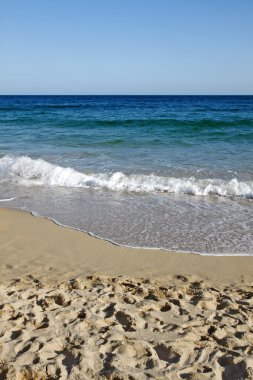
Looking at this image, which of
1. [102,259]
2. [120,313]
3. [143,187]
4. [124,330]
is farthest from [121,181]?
[124,330]

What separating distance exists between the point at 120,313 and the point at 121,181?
613 cm

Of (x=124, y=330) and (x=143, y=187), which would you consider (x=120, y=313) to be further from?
(x=143, y=187)

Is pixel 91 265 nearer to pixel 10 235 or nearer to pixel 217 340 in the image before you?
pixel 10 235

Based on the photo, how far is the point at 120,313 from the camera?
4.05 metres

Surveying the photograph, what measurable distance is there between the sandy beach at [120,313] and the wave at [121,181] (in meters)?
3.49

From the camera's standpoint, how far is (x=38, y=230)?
6.77 metres

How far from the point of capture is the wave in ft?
30.0

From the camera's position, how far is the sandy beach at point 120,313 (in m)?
3.26

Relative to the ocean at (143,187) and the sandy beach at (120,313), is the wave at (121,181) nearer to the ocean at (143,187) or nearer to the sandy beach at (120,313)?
the ocean at (143,187)

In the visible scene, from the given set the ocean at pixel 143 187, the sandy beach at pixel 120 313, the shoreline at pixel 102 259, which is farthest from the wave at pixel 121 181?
the sandy beach at pixel 120 313

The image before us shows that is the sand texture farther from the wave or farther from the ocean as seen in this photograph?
the wave

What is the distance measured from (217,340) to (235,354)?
239 mm

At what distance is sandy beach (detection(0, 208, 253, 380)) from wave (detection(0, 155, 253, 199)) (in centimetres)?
349

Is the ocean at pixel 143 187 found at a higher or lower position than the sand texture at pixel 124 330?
higher
